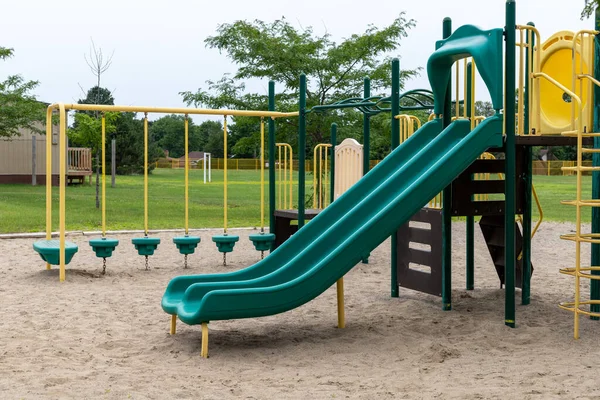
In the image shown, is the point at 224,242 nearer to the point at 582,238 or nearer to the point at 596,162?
the point at 596,162

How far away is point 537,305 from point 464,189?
141 cm

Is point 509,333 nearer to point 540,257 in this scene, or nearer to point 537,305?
point 537,305

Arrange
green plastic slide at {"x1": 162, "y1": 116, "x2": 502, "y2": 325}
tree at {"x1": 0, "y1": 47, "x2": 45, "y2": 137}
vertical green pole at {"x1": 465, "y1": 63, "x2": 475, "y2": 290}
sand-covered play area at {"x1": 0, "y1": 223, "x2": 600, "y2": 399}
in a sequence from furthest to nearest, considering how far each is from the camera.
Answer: tree at {"x1": 0, "y1": 47, "x2": 45, "y2": 137} → vertical green pole at {"x1": 465, "y1": 63, "x2": 475, "y2": 290} → green plastic slide at {"x1": 162, "y1": 116, "x2": 502, "y2": 325} → sand-covered play area at {"x1": 0, "y1": 223, "x2": 600, "y2": 399}

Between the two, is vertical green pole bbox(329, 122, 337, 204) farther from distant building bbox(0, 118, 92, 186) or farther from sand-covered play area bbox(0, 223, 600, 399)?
distant building bbox(0, 118, 92, 186)

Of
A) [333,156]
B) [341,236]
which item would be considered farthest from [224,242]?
[341,236]

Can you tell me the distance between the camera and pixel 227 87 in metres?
18.6

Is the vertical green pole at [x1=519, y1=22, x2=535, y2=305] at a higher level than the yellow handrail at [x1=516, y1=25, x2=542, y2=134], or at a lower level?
lower

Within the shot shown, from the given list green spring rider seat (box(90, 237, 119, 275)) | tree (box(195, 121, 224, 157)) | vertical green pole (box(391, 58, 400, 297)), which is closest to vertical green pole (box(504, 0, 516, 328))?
vertical green pole (box(391, 58, 400, 297))

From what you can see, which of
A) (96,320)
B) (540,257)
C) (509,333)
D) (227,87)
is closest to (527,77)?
(509,333)

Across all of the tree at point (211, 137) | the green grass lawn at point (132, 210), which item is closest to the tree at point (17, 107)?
the green grass lawn at point (132, 210)

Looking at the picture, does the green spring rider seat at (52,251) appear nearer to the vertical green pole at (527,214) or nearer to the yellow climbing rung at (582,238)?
the vertical green pole at (527,214)

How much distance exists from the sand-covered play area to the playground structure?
0.97ft

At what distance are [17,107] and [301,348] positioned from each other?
23514 mm

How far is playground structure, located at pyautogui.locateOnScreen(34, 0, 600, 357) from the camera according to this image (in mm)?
5641
